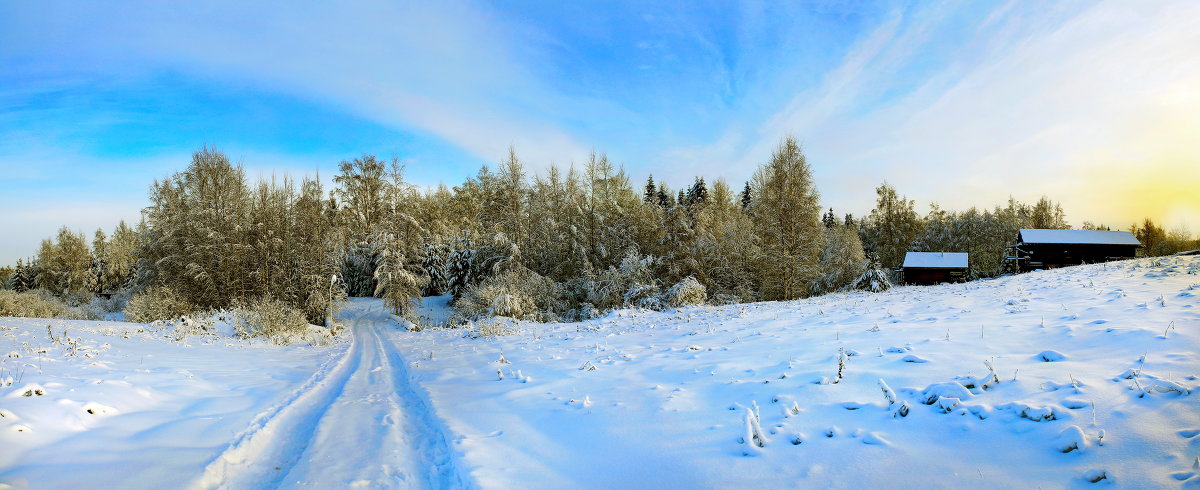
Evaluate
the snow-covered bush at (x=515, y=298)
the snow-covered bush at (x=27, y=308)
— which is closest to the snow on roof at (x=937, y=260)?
the snow-covered bush at (x=515, y=298)

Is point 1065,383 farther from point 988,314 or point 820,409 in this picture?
point 988,314

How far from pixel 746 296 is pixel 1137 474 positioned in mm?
26045

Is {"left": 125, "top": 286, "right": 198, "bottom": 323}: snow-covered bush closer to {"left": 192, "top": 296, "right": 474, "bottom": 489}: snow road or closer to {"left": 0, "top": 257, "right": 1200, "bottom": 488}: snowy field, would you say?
{"left": 0, "top": 257, "right": 1200, "bottom": 488}: snowy field

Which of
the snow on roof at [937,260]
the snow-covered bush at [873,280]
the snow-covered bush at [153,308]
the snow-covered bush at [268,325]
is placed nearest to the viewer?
the snow-covered bush at [268,325]

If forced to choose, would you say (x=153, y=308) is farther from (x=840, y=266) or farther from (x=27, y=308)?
(x=840, y=266)

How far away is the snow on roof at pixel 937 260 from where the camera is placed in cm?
3653

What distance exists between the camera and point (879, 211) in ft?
159

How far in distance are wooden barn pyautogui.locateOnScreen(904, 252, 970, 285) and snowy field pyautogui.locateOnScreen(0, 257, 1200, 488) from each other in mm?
29789

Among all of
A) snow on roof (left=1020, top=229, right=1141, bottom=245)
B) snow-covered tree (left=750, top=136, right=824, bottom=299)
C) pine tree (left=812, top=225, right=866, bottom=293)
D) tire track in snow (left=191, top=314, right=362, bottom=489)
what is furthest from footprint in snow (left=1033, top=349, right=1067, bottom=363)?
snow on roof (left=1020, top=229, right=1141, bottom=245)

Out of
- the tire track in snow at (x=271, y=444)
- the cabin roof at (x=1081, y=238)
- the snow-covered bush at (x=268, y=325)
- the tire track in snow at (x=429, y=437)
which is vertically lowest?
the tire track in snow at (x=429, y=437)

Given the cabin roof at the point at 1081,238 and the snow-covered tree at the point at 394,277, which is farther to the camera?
the cabin roof at the point at 1081,238

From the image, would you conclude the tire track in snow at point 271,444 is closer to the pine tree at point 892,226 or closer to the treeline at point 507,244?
the treeline at point 507,244

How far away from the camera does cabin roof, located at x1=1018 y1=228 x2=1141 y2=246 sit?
36.2 meters

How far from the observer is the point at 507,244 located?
2878cm
